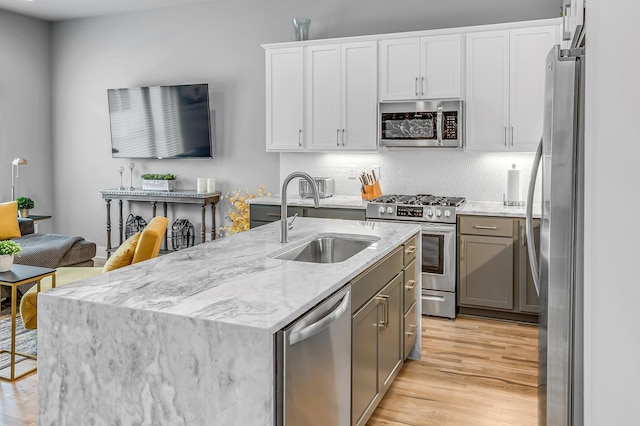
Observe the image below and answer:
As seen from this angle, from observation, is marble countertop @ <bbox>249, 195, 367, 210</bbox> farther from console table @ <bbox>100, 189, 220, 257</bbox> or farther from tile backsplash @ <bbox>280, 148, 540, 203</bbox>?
console table @ <bbox>100, 189, 220, 257</bbox>

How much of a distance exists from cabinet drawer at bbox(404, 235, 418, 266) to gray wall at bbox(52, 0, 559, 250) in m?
2.74

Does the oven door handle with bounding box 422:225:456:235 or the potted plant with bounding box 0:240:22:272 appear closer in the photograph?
the potted plant with bounding box 0:240:22:272

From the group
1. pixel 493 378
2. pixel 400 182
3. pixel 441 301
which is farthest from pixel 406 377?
pixel 400 182

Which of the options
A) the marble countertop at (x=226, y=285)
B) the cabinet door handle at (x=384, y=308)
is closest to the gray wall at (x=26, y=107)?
the marble countertop at (x=226, y=285)

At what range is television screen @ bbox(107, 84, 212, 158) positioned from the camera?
6.33 metres

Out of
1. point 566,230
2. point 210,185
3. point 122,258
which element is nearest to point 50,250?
point 210,185

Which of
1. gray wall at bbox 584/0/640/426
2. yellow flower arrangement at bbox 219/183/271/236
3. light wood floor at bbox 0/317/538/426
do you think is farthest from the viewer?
yellow flower arrangement at bbox 219/183/271/236

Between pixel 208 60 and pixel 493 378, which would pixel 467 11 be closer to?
pixel 208 60

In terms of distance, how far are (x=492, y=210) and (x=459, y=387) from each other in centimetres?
185

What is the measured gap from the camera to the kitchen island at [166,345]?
65.8 inches

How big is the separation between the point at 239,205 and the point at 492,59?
3.03 meters

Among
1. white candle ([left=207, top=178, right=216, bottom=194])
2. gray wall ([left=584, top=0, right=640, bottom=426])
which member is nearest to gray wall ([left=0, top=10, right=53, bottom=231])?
white candle ([left=207, top=178, right=216, bottom=194])

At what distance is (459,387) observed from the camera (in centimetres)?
326

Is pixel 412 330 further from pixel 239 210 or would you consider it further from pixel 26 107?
pixel 26 107
